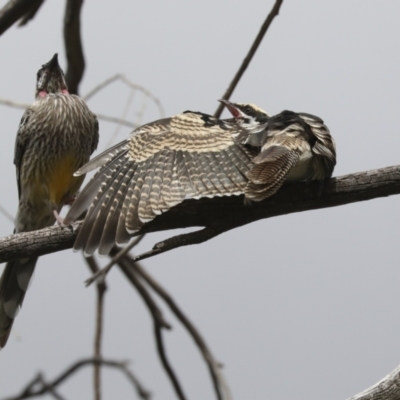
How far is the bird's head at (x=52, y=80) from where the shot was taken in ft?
21.2

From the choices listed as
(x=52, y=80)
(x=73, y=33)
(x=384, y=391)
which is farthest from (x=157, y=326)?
(x=384, y=391)

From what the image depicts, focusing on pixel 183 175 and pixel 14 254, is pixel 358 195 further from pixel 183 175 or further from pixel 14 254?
pixel 14 254

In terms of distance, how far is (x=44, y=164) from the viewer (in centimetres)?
572

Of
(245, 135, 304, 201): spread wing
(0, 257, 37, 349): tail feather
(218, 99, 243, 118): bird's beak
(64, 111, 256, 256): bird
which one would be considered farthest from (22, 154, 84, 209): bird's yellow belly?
(245, 135, 304, 201): spread wing

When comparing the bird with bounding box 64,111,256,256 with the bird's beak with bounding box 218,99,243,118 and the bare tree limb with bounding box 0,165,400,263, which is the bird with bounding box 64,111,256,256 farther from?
the bird's beak with bounding box 218,99,243,118

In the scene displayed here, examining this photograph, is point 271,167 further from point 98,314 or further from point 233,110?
point 98,314

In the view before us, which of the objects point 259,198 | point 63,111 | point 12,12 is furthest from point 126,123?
point 259,198

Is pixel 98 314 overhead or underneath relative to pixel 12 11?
underneath

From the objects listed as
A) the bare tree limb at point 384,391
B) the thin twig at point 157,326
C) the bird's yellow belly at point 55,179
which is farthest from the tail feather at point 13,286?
the bare tree limb at point 384,391

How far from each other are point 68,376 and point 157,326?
2.50 feet

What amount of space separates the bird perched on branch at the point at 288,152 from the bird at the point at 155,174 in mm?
124

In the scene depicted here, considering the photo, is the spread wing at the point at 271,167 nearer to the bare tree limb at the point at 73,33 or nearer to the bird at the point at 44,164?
the bird at the point at 44,164

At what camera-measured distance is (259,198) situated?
12.8 feet

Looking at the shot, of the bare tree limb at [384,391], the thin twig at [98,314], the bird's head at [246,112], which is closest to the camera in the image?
the bare tree limb at [384,391]
